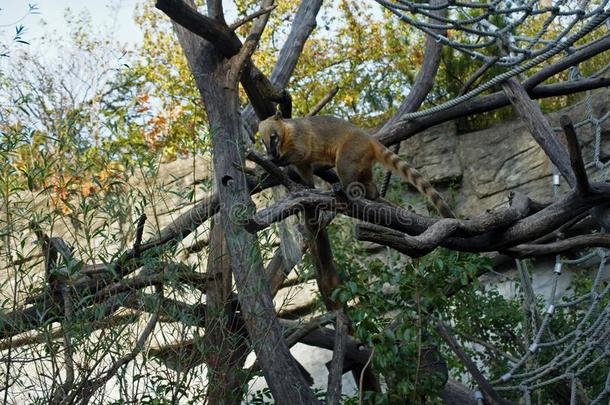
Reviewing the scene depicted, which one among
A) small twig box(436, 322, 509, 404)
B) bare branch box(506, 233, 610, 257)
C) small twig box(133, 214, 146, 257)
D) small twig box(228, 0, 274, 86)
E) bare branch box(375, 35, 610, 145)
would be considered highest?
small twig box(228, 0, 274, 86)

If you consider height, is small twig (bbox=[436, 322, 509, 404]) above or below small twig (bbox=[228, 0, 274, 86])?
below

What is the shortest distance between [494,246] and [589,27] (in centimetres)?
118

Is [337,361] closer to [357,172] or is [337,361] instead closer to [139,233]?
[357,172]

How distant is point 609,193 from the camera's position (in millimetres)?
3771

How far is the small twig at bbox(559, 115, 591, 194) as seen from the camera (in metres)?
3.20

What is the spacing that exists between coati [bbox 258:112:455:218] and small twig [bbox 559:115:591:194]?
54.4 inches

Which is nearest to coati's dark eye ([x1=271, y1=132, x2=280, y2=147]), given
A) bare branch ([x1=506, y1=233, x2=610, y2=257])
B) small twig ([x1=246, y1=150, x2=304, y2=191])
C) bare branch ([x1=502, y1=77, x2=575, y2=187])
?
small twig ([x1=246, y1=150, x2=304, y2=191])

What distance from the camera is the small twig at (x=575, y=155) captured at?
3195 mm

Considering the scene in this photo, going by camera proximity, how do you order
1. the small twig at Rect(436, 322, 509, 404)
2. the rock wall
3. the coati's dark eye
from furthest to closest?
the rock wall, the coati's dark eye, the small twig at Rect(436, 322, 509, 404)

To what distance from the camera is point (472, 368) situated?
464 cm

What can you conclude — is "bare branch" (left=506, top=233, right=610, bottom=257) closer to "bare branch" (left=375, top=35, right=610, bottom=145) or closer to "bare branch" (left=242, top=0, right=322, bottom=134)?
"bare branch" (left=375, top=35, right=610, bottom=145)

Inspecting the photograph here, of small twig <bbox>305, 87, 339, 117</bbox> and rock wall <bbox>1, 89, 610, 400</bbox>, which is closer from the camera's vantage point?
small twig <bbox>305, 87, 339, 117</bbox>

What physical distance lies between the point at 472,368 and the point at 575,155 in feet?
5.69

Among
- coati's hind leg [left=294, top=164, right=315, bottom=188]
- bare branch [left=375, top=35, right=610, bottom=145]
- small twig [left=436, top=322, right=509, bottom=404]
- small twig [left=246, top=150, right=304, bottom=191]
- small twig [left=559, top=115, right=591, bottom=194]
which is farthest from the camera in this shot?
coati's hind leg [left=294, top=164, right=315, bottom=188]
